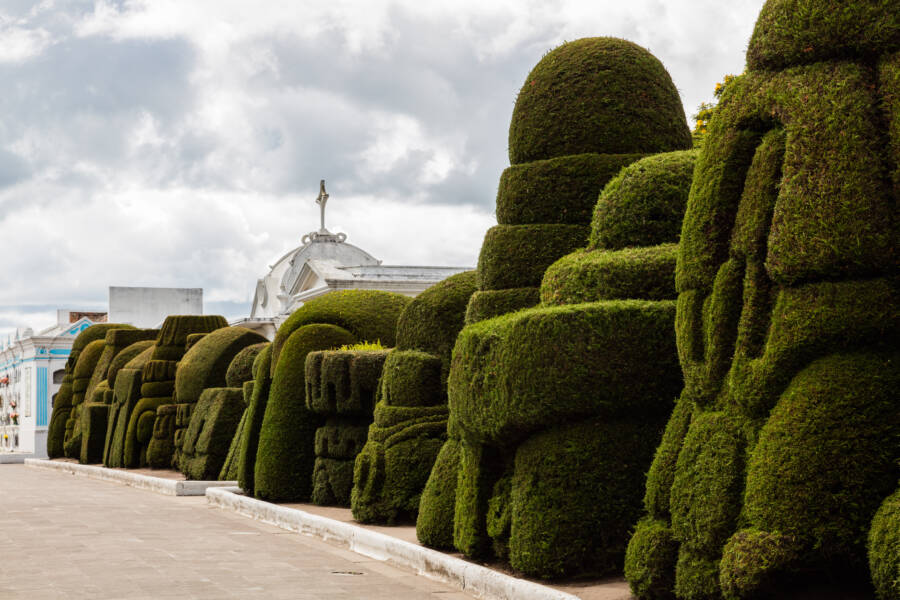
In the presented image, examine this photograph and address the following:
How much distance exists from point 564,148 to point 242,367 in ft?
38.7

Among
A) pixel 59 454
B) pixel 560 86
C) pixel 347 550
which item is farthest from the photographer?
pixel 59 454

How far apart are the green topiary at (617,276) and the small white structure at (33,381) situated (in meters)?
38.8

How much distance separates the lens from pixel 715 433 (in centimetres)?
700

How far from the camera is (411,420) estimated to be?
13.0 m

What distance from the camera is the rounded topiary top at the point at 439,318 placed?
43.4ft

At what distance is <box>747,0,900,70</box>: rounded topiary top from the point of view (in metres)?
6.57

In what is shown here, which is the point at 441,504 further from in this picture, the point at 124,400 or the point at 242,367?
the point at 124,400

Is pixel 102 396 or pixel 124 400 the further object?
pixel 102 396

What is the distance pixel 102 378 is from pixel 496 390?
23.4 metres

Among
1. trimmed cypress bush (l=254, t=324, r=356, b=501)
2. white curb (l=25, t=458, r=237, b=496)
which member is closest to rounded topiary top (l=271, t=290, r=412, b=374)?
trimmed cypress bush (l=254, t=324, r=356, b=501)

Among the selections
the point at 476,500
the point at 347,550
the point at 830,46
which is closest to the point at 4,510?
the point at 347,550

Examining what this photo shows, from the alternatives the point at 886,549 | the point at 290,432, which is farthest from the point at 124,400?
the point at 886,549

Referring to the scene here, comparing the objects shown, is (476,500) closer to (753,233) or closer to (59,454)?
(753,233)

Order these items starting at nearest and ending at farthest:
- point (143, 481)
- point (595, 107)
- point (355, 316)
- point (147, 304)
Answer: point (595, 107) < point (355, 316) < point (143, 481) < point (147, 304)
